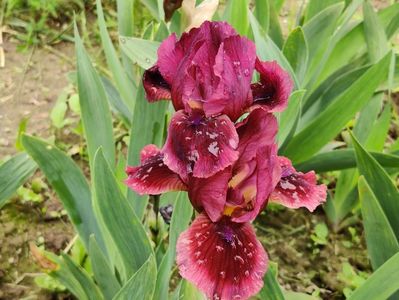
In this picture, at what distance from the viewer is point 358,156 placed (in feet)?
4.51

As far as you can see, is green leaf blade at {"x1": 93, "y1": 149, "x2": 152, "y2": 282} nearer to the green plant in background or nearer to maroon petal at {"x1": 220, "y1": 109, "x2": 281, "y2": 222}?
the green plant in background

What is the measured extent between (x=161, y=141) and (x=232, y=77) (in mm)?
658

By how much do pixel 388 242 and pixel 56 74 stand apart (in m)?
1.68

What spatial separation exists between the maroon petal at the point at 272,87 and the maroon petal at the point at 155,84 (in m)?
0.16

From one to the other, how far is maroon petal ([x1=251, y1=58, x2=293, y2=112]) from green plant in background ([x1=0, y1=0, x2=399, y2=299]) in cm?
33

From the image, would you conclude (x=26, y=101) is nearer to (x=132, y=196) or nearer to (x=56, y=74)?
(x=56, y=74)

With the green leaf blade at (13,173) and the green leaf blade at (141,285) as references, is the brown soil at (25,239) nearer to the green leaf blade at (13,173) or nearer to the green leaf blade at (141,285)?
the green leaf blade at (13,173)

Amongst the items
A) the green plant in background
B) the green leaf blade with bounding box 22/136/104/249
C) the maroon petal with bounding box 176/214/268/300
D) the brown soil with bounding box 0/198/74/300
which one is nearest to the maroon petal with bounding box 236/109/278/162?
the maroon petal with bounding box 176/214/268/300

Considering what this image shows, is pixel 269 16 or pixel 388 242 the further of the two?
pixel 269 16

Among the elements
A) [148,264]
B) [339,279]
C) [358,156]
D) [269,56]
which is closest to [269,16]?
[269,56]

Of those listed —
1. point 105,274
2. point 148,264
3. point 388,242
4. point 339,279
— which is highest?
point 148,264

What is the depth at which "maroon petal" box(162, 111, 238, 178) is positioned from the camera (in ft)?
2.77

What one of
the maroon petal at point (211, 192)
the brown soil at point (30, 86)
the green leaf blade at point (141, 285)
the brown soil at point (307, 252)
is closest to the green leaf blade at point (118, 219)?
the green leaf blade at point (141, 285)

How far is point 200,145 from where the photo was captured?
863 millimetres
